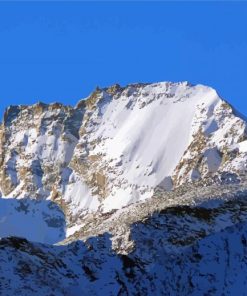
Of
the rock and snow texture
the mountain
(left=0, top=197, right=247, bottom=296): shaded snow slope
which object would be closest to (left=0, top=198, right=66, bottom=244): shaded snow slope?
the mountain

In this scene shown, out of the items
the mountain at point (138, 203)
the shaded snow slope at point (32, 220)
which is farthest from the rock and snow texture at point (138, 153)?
the shaded snow slope at point (32, 220)

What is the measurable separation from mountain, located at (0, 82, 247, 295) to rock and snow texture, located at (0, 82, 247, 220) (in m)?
0.17

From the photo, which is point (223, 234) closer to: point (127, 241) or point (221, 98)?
point (127, 241)

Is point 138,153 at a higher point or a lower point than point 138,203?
higher

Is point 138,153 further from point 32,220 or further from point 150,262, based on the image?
point 150,262

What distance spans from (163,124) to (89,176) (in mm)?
10952

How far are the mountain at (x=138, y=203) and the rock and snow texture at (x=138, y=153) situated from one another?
6.6 inches

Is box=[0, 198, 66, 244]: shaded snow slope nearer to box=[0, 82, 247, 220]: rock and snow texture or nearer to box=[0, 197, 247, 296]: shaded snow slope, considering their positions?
box=[0, 82, 247, 220]: rock and snow texture

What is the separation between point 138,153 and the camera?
182750 millimetres

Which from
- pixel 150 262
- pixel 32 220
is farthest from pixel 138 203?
pixel 32 220

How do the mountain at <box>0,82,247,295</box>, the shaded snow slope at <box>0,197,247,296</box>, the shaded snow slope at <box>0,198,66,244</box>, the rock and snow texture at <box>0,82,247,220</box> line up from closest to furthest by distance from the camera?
1. the shaded snow slope at <box>0,197,247,296</box>
2. the mountain at <box>0,82,247,295</box>
3. the shaded snow slope at <box>0,198,66,244</box>
4. the rock and snow texture at <box>0,82,247,220</box>

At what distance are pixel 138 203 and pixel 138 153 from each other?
81.5 m

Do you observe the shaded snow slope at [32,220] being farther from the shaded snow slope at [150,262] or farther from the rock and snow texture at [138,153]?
the shaded snow slope at [150,262]

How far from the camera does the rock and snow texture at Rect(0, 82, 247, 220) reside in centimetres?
17512
